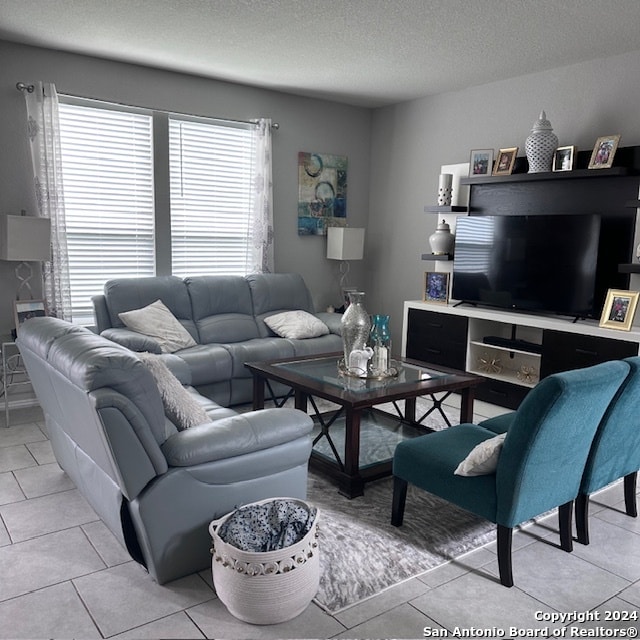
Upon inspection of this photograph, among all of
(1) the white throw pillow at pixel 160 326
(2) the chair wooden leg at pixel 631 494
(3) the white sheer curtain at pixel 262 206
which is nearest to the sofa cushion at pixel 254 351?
(1) the white throw pillow at pixel 160 326

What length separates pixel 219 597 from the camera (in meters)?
2.19

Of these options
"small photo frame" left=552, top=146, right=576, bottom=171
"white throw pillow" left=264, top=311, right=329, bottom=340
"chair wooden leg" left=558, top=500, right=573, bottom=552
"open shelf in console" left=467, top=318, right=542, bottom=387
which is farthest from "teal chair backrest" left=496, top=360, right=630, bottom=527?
"white throw pillow" left=264, top=311, right=329, bottom=340

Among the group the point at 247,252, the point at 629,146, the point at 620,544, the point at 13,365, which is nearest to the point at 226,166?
the point at 247,252

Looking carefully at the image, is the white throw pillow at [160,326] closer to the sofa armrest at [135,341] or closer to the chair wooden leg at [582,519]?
the sofa armrest at [135,341]

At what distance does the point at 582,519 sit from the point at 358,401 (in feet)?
3.73

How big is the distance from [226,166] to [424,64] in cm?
197

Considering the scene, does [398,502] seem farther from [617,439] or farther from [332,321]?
[332,321]

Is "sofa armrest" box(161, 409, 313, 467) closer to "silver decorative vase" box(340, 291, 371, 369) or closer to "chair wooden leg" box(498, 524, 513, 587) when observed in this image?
"chair wooden leg" box(498, 524, 513, 587)

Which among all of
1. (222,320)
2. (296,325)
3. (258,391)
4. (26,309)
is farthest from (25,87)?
(258,391)

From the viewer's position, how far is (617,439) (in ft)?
8.74

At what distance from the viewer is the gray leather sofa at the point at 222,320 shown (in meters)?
4.43

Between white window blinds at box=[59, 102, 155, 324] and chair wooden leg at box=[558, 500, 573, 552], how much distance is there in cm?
388

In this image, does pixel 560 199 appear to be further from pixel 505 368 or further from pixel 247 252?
pixel 247 252

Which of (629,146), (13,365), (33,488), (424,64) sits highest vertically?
(424,64)
